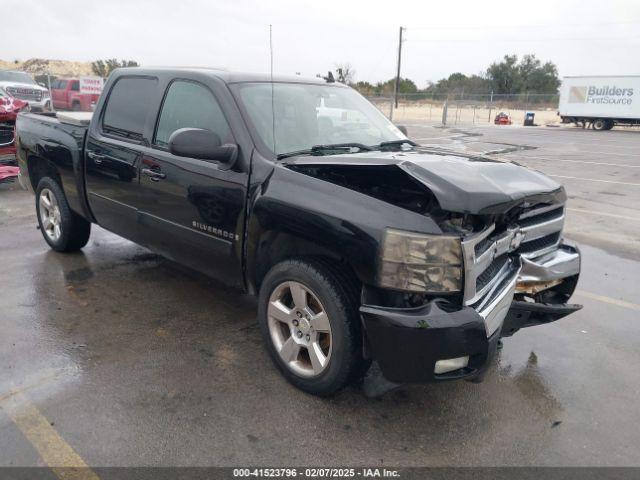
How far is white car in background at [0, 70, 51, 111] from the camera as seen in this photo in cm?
1958

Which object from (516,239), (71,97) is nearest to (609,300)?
(516,239)

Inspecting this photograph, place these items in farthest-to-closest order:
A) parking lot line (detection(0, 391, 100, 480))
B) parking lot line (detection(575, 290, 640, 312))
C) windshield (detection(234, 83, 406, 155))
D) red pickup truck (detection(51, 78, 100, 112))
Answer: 1. red pickup truck (detection(51, 78, 100, 112))
2. parking lot line (detection(575, 290, 640, 312))
3. windshield (detection(234, 83, 406, 155))
4. parking lot line (detection(0, 391, 100, 480))

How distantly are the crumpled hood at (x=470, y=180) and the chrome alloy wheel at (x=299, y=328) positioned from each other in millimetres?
785

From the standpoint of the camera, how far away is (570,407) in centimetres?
316

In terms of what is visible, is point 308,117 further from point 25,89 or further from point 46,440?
point 25,89

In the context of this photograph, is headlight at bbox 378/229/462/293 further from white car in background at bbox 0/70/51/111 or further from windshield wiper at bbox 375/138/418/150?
white car in background at bbox 0/70/51/111

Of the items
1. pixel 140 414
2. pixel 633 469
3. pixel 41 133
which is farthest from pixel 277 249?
pixel 41 133

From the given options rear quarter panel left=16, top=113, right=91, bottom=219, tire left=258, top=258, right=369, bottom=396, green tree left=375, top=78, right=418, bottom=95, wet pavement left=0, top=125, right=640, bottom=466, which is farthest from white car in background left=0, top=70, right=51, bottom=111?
green tree left=375, top=78, right=418, bottom=95

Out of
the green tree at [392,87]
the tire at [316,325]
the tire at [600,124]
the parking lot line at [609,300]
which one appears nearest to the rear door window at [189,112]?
the tire at [316,325]

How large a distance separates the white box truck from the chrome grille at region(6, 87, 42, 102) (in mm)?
30868

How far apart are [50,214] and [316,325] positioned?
13.0ft

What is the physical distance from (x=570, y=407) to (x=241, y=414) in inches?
76.0

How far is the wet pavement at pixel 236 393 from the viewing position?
271 cm

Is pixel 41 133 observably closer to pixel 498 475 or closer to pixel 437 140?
pixel 498 475
